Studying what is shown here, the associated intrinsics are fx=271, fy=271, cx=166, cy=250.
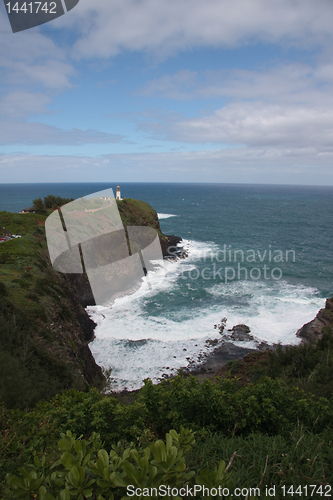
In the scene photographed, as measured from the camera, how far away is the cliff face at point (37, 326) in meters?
12.5

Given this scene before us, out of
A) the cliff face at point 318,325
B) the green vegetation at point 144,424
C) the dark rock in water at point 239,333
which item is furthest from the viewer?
the dark rock in water at point 239,333

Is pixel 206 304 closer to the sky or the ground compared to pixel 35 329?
closer to the ground

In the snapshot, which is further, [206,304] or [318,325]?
[206,304]

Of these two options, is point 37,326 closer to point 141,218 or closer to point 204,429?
point 204,429

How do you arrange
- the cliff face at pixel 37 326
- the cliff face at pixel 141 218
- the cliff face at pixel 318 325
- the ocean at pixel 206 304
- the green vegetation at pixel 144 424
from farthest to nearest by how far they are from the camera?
the cliff face at pixel 141 218 < the ocean at pixel 206 304 < the cliff face at pixel 318 325 < the cliff face at pixel 37 326 < the green vegetation at pixel 144 424

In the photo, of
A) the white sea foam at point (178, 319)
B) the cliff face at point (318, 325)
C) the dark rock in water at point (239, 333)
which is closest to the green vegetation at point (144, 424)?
the white sea foam at point (178, 319)

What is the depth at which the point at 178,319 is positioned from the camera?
3047cm

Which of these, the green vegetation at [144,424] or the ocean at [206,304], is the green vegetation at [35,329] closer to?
the green vegetation at [144,424]

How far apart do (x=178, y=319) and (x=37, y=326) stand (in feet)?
53.7

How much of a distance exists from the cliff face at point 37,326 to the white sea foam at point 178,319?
8.71ft

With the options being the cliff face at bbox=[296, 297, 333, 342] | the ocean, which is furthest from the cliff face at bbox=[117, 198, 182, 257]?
the cliff face at bbox=[296, 297, 333, 342]

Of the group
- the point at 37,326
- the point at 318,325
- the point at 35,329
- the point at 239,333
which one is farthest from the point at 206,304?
the point at 35,329

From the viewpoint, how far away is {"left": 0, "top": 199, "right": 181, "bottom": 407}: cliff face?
41.0 feet

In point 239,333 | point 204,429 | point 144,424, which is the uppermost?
point 204,429
